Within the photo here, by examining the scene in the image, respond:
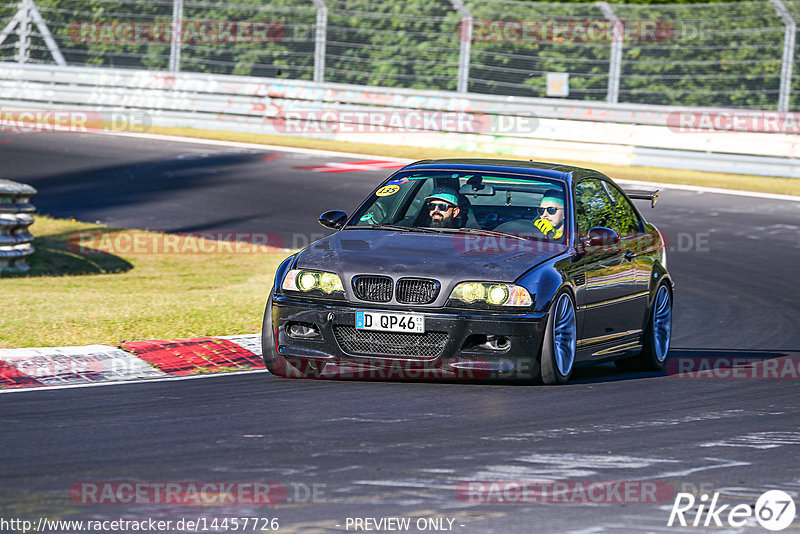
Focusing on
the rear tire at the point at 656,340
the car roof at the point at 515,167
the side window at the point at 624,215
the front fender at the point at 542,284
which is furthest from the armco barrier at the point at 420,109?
the front fender at the point at 542,284

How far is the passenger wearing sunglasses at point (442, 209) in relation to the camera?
8961 millimetres

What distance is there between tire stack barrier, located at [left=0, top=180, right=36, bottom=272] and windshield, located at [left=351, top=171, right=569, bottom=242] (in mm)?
6525

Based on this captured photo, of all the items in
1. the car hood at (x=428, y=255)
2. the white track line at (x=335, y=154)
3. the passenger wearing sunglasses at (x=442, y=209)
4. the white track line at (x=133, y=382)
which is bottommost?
the white track line at (x=133, y=382)

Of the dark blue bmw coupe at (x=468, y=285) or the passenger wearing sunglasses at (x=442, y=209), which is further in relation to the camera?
the passenger wearing sunglasses at (x=442, y=209)

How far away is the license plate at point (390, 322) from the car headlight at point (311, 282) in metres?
0.23

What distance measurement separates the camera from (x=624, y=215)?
9930mm

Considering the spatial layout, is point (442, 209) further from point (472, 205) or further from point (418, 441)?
point (418, 441)

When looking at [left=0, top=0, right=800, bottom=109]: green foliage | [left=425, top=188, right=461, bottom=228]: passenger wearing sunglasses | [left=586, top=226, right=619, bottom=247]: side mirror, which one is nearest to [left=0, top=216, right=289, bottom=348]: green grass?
[left=425, top=188, right=461, bottom=228]: passenger wearing sunglasses

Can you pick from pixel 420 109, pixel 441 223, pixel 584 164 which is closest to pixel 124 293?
pixel 441 223

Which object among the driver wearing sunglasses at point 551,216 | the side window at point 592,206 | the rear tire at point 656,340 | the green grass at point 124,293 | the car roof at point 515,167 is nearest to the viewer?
the driver wearing sunglasses at point 551,216

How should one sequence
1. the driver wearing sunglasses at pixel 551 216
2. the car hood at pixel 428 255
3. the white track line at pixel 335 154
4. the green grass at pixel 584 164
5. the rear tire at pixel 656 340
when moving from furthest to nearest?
1. the green grass at pixel 584 164
2. the white track line at pixel 335 154
3. the rear tire at pixel 656 340
4. the driver wearing sunglasses at pixel 551 216
5. the car hood at pixel 428 255

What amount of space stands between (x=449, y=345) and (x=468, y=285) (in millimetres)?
372

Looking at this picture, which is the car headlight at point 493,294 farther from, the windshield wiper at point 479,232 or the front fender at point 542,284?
the windshield wiper at point 479,232

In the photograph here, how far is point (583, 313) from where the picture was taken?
28.2ft
